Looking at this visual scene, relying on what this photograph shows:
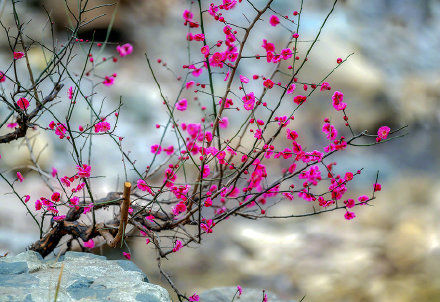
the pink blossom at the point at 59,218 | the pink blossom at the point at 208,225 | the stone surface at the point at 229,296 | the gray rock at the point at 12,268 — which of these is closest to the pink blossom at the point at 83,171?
the pink blossom at the point at 59,218

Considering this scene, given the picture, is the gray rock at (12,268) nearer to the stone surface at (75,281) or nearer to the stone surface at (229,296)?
the stone surface at (75,281)

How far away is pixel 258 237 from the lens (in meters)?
5.00

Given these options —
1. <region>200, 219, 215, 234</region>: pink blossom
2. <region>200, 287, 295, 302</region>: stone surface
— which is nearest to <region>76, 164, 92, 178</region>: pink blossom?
<region>200, 219, 215, 234</region>: pink blossom

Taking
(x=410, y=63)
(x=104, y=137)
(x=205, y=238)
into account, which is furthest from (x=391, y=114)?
(x=104, y=137)

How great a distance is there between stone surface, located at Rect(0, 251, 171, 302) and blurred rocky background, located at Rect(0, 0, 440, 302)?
1018 millimetres

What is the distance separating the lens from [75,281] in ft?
6.13

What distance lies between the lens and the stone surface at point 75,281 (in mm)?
1753

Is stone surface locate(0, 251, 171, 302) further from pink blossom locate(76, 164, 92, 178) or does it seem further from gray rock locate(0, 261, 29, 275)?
pink blossom locate(76, 164, 92, 178)

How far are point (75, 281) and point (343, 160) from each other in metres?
5.03

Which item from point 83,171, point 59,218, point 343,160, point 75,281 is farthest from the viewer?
point 343,160

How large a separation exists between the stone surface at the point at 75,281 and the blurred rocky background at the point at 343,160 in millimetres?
1018

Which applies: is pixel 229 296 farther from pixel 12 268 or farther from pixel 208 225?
pixel 12 268

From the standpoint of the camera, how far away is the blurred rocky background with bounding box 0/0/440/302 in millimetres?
4270

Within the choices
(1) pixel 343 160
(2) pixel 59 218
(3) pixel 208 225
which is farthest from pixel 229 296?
(1) pixel 343 160
